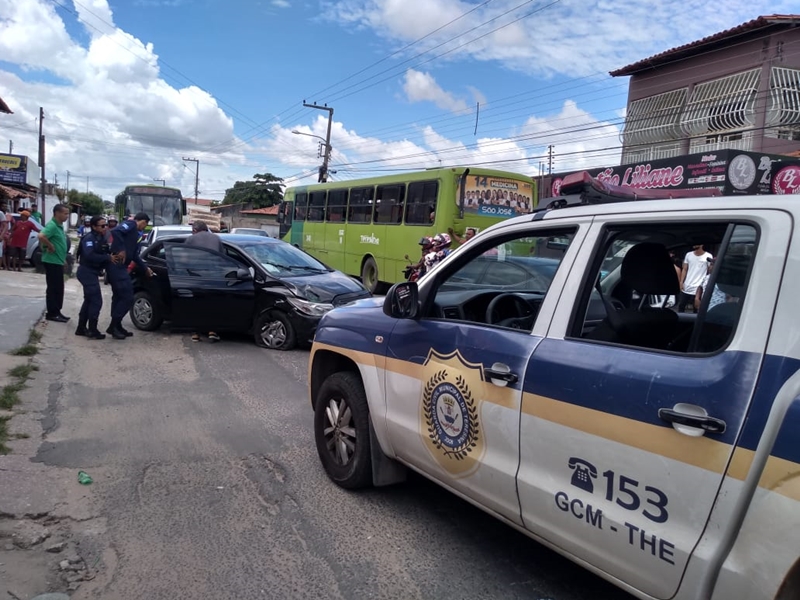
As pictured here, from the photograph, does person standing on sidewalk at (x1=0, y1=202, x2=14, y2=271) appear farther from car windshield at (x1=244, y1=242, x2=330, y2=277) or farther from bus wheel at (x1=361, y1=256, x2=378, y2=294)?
car windshield at (x1=244, y1=242, x2=330, y2=277)

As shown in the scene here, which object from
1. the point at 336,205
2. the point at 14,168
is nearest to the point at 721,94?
the point at 336,205

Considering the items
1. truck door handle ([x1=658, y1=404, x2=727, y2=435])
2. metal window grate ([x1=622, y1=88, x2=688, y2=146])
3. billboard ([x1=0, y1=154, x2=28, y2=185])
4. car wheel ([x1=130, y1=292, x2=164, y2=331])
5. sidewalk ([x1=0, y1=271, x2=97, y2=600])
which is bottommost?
sidewalk ([x1=0, y1=271, x2=97, y2=600])

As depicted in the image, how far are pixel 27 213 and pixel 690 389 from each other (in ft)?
61.4

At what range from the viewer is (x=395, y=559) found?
3.48m

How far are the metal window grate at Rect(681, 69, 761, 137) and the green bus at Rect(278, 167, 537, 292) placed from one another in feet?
28.0

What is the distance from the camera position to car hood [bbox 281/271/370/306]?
29.4ft

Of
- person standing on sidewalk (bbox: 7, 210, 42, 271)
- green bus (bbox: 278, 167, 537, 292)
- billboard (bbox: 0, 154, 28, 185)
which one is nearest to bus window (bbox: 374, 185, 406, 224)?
green bus (bbox: 278, 167, 537, 292)

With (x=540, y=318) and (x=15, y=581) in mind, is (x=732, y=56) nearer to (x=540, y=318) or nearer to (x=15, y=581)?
(x=540, y=318)

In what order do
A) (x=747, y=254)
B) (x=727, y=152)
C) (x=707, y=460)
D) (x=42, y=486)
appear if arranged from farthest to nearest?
(x=727, y=152), (x=42, y=486), (x=747, y=254), (x=707, y=460)

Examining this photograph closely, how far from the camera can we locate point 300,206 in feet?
77.9

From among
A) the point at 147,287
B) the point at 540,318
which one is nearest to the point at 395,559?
the point at 540,318

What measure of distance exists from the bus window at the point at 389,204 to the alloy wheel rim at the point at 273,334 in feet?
26.4

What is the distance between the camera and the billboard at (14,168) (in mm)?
45469

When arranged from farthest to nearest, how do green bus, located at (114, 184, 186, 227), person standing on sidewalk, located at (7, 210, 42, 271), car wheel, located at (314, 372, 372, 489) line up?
green bus, located at (114, 184, 186, 227)
person standing on sidewalk, located at (7, 210, 42, 271)
car wheel, located at (314, 372, 372, 489)
